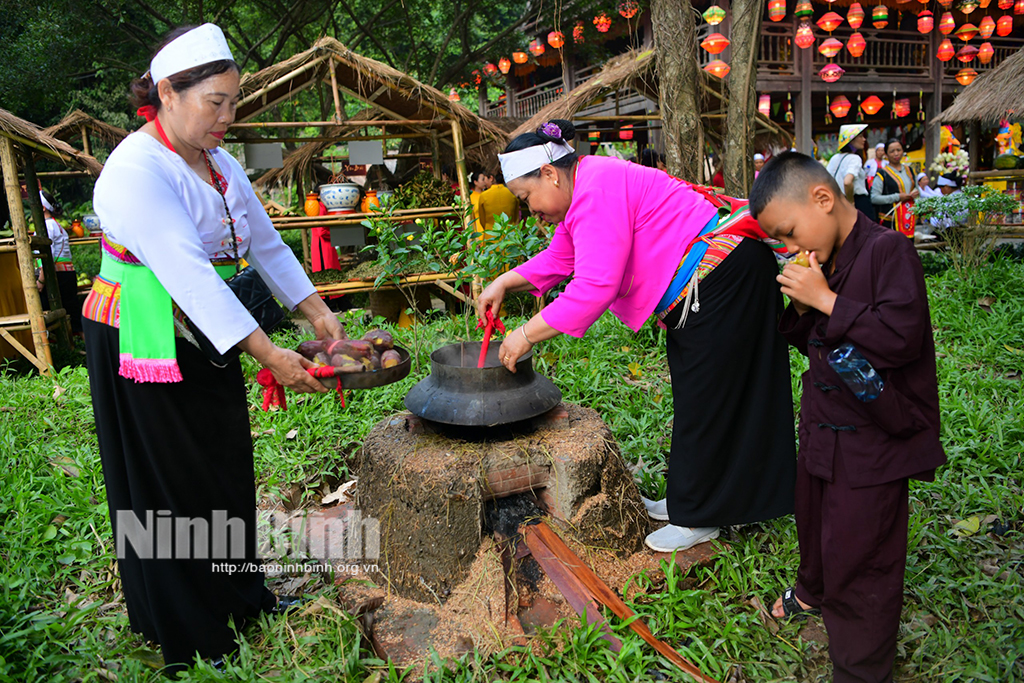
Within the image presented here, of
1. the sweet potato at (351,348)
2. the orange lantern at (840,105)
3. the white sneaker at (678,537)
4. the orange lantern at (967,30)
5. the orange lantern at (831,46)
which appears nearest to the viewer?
the sweet potato at (351,348)

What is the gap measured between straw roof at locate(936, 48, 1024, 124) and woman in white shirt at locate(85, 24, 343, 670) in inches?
407

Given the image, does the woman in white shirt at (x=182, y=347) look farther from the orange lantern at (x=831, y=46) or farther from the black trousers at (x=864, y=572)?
the orange lantern at (x=831, y=46)

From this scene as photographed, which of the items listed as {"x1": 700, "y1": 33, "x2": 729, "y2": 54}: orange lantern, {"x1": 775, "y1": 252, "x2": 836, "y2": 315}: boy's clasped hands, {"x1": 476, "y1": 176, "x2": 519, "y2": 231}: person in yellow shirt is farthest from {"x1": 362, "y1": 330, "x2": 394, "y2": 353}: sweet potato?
{"x1": 700, "y1": 33, "x2": 729, "y2": 54}: orange lantern

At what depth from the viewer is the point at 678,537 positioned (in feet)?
9.43

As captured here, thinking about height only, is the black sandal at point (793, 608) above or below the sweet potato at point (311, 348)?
below

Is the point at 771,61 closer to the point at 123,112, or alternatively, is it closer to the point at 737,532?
the point at 737,532

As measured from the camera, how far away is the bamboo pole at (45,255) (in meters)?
6.59

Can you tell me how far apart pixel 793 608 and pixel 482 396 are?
146 cm

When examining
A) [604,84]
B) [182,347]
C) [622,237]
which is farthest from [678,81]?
[182,347]

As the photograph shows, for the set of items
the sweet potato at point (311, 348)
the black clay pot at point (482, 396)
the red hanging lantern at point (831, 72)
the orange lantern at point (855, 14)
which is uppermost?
the orange lantern at point (855, 14)

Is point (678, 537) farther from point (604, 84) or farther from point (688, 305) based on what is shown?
point (604, 84)

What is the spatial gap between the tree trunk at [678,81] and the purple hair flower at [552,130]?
329 centimetres

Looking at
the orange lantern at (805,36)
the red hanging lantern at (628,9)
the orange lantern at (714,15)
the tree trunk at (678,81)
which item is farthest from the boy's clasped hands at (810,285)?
the orange lantern at (805,36)

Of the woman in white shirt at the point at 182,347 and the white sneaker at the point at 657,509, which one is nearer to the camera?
the woman in white shirt at the point at 182,347
